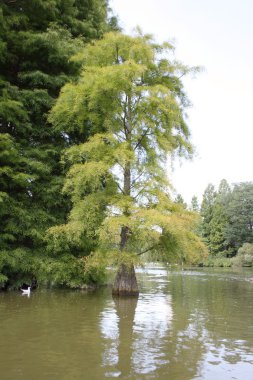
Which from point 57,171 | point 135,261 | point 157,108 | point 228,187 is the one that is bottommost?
point 135,261

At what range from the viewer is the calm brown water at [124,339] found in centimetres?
677

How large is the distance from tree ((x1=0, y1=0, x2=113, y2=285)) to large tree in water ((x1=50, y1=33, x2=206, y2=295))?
58.9 inches

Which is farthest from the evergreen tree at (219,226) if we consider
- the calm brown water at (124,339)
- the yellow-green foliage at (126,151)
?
the calm brown water at (124,339)

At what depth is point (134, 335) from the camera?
9.48 meters

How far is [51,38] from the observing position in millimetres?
19547

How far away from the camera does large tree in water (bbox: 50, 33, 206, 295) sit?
16.3 metres

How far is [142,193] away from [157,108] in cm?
405

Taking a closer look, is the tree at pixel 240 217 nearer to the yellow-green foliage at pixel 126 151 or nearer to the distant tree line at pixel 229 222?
the distant tree line at pixel 229 222

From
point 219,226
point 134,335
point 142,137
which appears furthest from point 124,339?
point 219,226

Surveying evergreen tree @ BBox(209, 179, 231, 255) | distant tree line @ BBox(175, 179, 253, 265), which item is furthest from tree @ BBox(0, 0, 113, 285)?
evergreen tree @ BBox(209, 179, 231, 255)

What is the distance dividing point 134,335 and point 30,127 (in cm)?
1294

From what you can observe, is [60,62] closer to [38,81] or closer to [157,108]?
[38,81]

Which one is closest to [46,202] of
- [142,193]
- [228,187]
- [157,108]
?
[142,193]

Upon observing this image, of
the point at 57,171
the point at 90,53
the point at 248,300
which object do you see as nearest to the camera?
the point at 248,300
